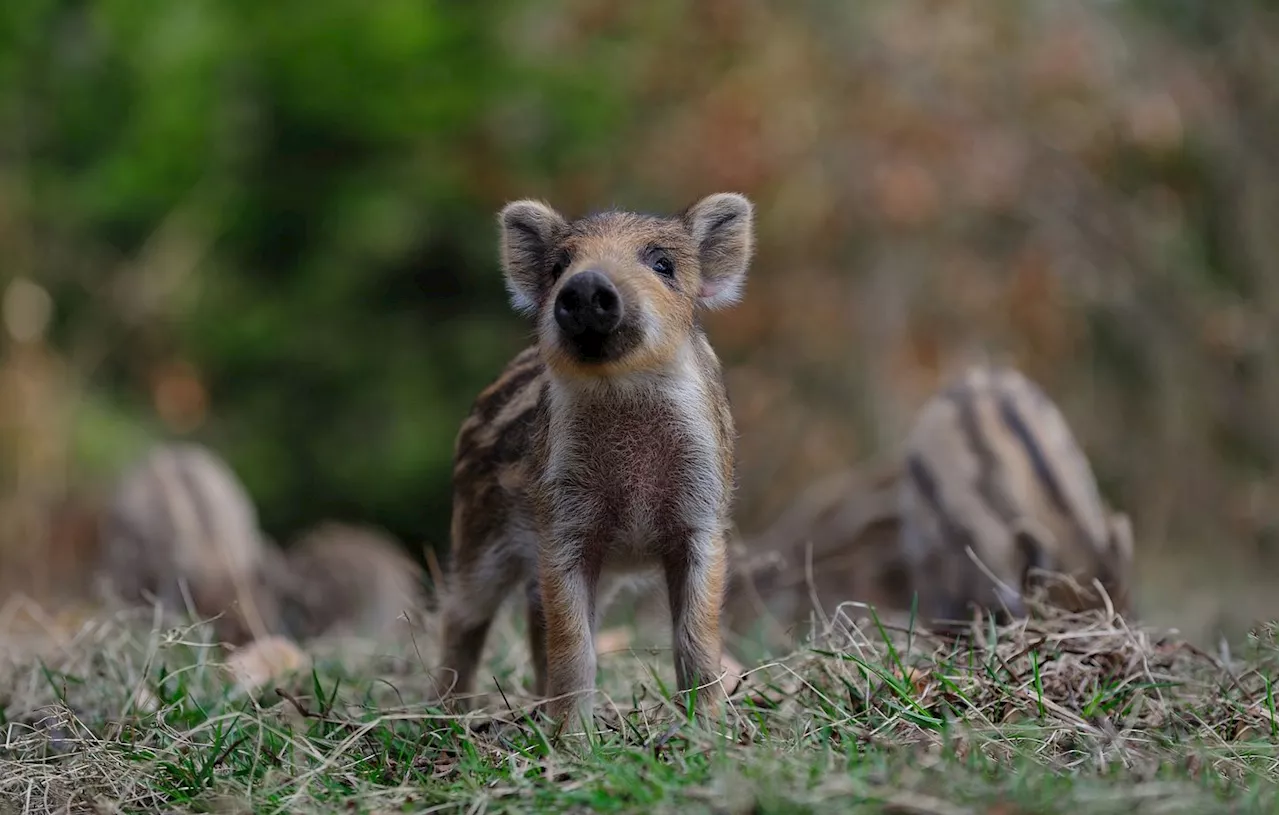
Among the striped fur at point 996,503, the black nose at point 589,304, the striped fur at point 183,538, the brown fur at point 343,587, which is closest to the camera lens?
the black nose at point 589,304

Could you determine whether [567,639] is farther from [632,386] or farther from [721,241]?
[721,241]

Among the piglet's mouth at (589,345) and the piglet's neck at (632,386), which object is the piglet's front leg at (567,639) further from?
the piglet's mouth at (589,345)

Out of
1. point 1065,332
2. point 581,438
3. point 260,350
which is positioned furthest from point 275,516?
point 581,438

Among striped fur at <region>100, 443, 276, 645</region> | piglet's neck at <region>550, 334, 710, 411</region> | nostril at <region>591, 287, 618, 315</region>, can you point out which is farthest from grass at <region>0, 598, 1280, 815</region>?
striped fur at <region>100, 443, 276, 645</region>

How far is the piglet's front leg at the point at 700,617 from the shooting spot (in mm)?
4176

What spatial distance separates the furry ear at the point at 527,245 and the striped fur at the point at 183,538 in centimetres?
352

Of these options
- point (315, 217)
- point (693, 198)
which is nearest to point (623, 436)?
point (693, 198)

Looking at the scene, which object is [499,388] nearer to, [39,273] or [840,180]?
[39,273]

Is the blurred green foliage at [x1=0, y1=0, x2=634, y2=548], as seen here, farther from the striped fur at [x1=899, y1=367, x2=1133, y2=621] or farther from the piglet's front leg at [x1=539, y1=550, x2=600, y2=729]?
the piglet's front leg at [x1=539, y1=550, x2=600, y2=729]

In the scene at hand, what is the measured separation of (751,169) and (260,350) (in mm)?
4277

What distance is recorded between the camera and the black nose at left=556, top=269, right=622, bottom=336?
3879 mm

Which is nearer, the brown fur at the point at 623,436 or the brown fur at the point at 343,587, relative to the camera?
the brown fur at the point at 623,436

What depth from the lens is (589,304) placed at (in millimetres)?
3879

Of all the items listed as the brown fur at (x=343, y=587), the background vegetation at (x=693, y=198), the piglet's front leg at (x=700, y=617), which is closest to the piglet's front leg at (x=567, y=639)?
the piglet's front leg at (x=700, y=617)
